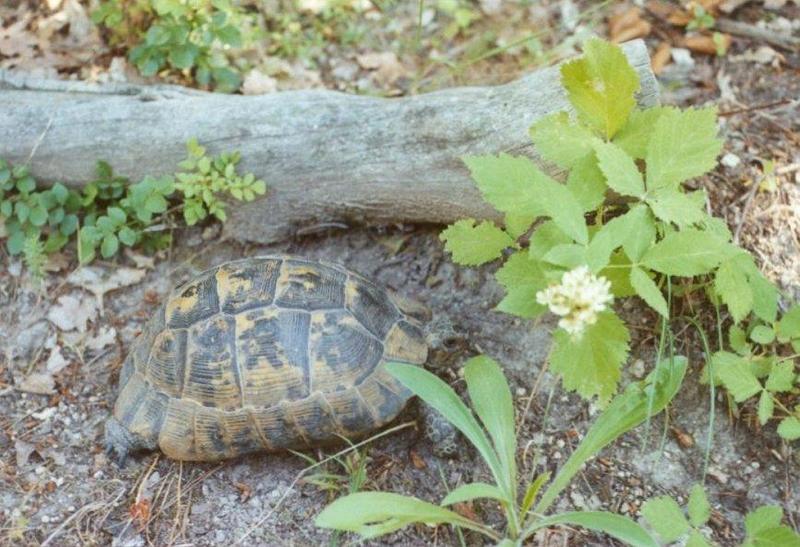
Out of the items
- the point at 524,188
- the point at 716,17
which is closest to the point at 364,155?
the point at 524,188

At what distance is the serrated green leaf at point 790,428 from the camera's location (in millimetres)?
2896

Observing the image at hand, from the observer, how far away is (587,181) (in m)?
2.58

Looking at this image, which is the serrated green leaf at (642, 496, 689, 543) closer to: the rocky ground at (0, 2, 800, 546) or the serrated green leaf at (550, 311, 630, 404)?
the rocky ground at (0, 2, 800, 546)

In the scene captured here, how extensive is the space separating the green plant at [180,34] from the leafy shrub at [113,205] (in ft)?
2.19

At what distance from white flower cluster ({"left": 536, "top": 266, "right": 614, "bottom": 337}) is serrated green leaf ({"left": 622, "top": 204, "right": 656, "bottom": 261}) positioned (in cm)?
35

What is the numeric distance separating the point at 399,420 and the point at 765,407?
1441 millimetres

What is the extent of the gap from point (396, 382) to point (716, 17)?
9.86 feet

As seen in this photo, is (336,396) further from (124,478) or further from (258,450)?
(124,478)

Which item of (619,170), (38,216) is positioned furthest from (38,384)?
(619,170)

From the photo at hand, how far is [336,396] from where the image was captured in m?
3.10

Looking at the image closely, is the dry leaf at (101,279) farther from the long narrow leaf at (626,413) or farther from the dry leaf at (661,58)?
the dry leaf at (661,58)

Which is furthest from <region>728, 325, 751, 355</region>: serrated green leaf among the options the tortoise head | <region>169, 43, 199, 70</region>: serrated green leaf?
<region>169, 43, 199, 70</region>: serrated green leaf

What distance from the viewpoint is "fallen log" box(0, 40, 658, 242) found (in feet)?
11.3

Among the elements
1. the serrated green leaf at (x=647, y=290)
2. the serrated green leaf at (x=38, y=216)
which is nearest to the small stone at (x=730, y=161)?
the serrated green leaf at (x=647, y=290)
